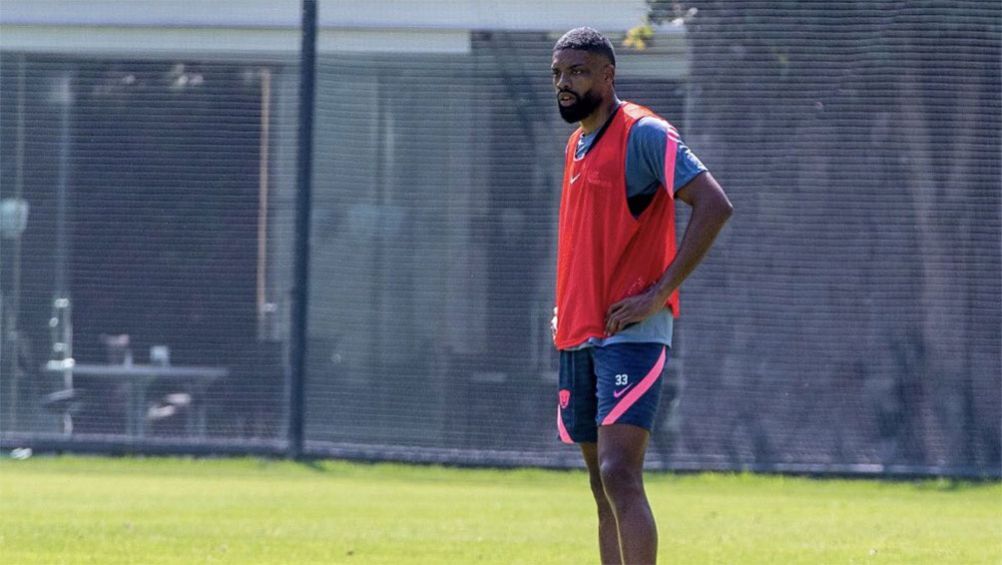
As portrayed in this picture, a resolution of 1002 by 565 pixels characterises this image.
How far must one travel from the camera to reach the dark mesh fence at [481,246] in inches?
450

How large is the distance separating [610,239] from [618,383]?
428 mm

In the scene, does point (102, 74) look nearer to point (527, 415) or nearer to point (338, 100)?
point (338, 100)

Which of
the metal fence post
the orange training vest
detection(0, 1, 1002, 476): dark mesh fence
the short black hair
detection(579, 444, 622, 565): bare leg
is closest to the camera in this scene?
the orange training vest

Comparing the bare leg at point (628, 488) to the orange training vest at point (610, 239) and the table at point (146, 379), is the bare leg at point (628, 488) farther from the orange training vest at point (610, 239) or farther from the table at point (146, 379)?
the table at point (146, 379)

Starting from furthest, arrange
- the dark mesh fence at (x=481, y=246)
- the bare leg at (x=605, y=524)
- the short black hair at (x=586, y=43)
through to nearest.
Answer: the dark mesh fence at (x=481, y=246) → the bare leg at (x=605, y=524) → the short black hair at (x=586, y=43)

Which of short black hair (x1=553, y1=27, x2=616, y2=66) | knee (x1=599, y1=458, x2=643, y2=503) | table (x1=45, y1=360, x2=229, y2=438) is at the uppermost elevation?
short black hair (x1=553, y1=27, x2=616, y2=66)

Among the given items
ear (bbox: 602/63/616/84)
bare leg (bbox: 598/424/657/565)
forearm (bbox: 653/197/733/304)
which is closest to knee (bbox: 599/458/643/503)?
bare leg (bbox: 598/424/657/565)

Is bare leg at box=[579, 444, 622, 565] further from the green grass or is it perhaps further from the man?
the green grass

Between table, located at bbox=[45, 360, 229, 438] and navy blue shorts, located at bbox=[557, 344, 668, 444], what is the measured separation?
7.58 metres

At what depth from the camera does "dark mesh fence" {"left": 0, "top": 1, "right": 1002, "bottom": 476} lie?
37.5 ft

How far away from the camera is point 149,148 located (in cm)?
1239

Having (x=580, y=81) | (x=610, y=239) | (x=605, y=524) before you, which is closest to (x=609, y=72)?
(x=580, y=81)

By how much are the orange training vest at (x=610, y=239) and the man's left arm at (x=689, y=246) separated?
0.06m

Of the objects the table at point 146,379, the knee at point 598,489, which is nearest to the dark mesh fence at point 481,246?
the table at point 146,379
